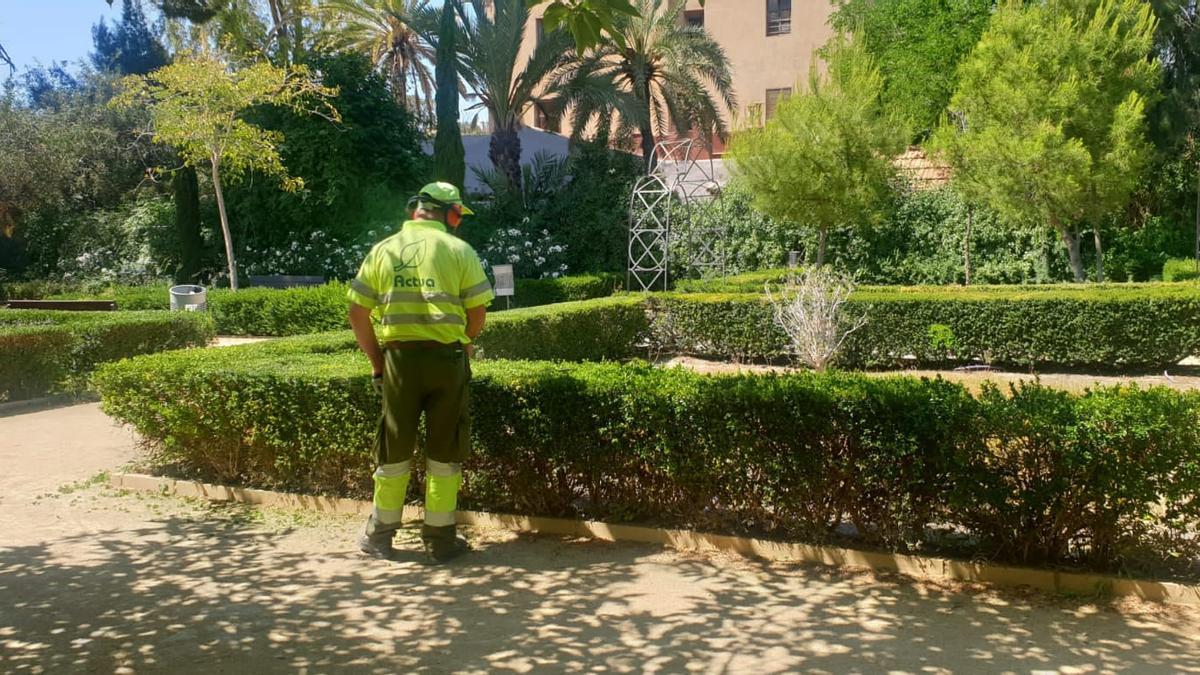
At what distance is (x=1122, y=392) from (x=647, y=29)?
2362 cm

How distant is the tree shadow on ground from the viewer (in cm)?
365

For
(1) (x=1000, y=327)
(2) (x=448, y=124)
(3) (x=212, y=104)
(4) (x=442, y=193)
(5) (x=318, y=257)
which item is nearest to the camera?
(4) (x=442, y=193)

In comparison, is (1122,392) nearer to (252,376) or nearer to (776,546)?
(776,546)

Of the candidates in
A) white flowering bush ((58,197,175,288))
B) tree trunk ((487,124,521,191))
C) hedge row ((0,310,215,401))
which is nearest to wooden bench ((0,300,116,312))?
hedge row ((0,310,215,401))

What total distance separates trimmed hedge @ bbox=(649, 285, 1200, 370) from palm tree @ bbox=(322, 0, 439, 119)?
1851 centimetres

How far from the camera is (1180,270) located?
19.0 m

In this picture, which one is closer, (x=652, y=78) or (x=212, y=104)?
(x=212, y=104)

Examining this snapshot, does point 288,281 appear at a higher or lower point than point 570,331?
higher

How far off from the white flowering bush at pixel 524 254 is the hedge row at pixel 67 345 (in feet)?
40.7

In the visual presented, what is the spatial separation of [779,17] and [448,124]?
16.1 m

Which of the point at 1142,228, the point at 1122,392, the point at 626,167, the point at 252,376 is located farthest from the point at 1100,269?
the point at 252,376

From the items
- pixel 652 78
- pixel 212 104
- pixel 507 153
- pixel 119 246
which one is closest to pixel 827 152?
pixel 652 78

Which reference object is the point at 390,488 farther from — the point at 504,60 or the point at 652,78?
the point at 652,78

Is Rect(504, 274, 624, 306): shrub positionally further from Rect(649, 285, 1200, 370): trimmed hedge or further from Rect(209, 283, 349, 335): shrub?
Rect(649, 285, 1200, 370): trimmed hedge
